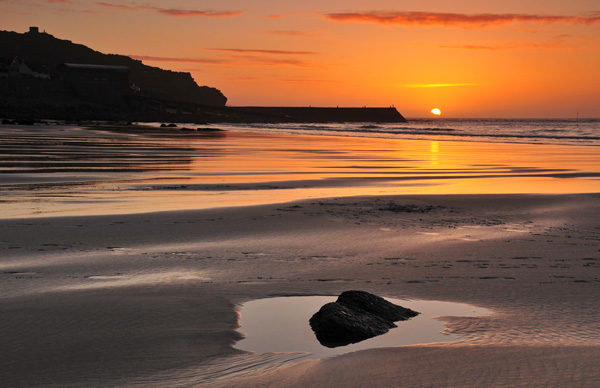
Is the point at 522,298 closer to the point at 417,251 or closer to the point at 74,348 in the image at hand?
the point at 417,251

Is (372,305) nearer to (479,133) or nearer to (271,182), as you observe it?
(271,182)

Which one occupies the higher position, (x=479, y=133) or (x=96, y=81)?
(x=96, y=81)

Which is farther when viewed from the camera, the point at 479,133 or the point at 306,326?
the point at 479,133

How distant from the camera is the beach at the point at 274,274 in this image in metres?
4.91

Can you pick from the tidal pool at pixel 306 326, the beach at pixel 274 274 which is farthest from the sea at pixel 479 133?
the tidal pool at pixel 306 326

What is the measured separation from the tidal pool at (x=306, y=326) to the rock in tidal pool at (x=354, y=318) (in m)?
0.07

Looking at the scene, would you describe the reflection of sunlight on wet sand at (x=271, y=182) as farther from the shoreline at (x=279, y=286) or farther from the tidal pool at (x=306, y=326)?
the tidal pool at (x=306, y=326)

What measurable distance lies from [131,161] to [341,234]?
49.8ft

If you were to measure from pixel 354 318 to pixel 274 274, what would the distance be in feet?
7.55

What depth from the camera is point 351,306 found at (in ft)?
19.8

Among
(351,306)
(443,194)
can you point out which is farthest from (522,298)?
(443,194)

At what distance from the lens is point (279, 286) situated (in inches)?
292

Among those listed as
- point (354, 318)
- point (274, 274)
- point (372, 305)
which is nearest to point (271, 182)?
point (274, 274)

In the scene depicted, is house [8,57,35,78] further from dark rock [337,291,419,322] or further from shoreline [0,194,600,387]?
dark rock [337,291,419,322]
